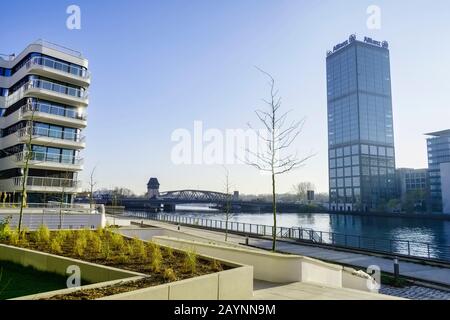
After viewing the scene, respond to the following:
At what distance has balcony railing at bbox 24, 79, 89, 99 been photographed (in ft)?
101

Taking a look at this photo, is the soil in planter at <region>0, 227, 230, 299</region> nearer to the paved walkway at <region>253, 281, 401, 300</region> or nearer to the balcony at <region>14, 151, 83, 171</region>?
the paved walkway at <region>253, 281, 401, 300</region>

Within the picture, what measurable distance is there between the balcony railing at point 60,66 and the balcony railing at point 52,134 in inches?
232

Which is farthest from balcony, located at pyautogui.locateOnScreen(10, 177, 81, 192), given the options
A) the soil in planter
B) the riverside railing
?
the soil in planter

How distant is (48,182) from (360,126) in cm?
14207

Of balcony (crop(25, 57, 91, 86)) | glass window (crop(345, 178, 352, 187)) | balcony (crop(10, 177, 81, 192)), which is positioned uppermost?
balcony (crop(25, 57, 91, 86))

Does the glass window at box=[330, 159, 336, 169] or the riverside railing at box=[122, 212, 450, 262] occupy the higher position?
the glass window at box=[330, 159, 336, 169]

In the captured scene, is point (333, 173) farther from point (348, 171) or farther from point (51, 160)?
point (51, 160)

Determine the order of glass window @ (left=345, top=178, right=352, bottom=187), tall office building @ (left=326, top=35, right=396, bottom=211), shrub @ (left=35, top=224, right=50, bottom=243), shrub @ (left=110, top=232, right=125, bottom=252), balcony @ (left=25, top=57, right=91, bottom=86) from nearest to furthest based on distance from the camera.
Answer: shrub @ (left=110, top=232, right=125, bottom=252) < shrub @ (left=35, top=224, right=50, bottom=243) < balcony @ (left=25, top=57, right=91, bottom=86) < tall office building @ (left=326, top=35, right=396, bottom=211) < glass window @ (left=345, top=178, right=352, bottom=187)

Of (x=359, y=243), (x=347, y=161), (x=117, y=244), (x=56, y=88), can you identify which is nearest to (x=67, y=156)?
(x=56, y=88)

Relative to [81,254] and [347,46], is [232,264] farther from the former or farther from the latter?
[347,46]

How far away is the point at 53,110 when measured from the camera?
31625mm

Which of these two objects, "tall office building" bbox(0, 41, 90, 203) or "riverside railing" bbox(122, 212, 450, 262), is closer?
"riverside railing" bbox(122, 212, 450, 262)

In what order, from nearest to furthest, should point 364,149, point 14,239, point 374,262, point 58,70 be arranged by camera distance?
point 14,239 → point 374,262 → point 58,70 → point 364,149

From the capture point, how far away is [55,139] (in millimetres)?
31641
